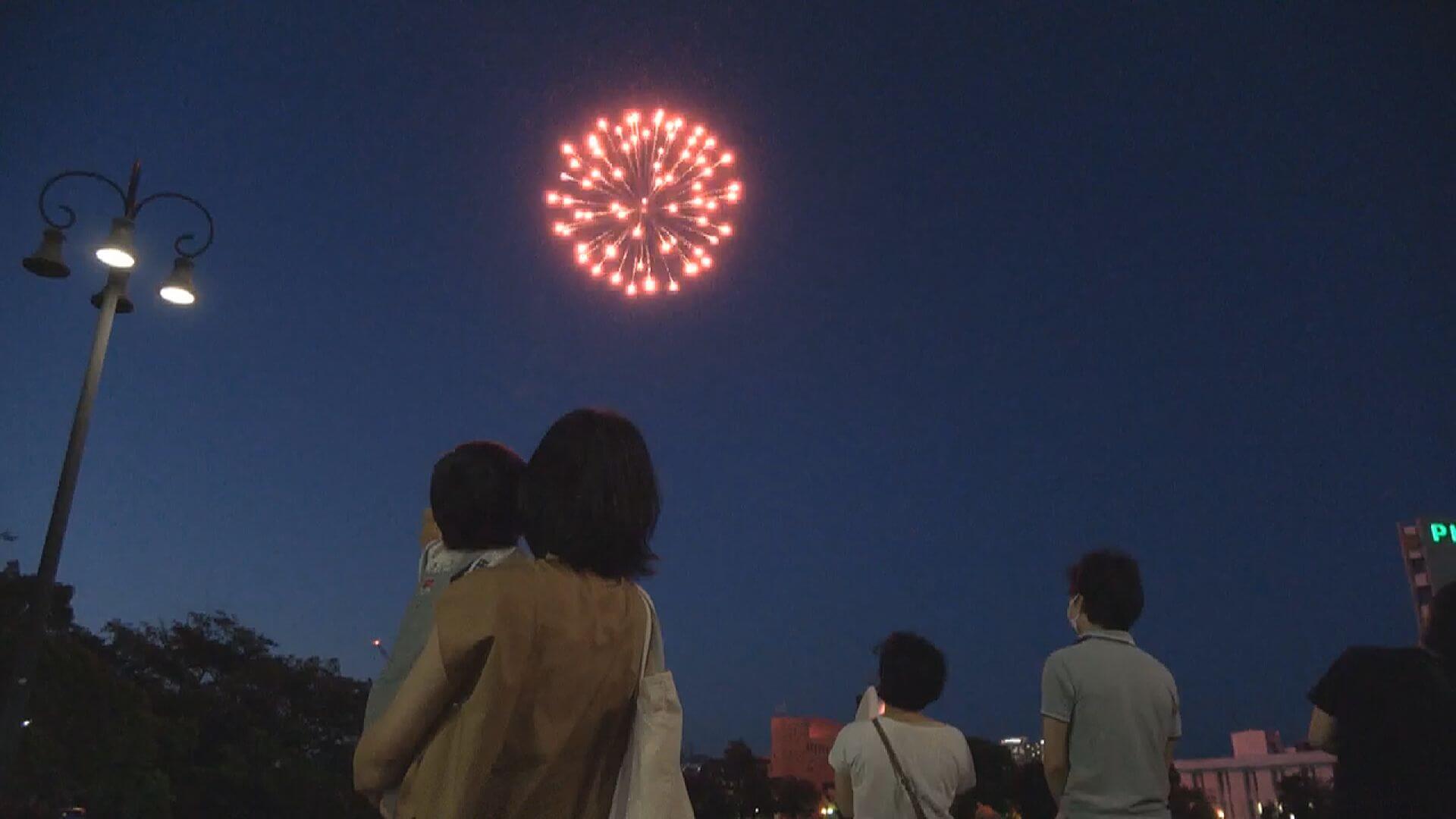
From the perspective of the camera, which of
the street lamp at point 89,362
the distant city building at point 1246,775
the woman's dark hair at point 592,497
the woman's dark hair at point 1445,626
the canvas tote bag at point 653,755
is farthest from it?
the distant city building at point 1246,775

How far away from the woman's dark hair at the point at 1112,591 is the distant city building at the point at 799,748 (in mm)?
89187

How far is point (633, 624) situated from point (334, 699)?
39.0 meters

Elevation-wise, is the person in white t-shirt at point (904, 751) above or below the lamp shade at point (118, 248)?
below

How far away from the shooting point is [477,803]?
1.94m

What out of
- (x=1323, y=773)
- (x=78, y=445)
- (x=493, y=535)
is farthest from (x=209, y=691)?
(x=1323, y=773)

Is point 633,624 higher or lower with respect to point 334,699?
lower

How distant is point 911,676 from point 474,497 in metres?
2.67

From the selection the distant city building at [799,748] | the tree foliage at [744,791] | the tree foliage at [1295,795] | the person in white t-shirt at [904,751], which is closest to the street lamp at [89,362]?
the person in white t-shirt at [904,751]

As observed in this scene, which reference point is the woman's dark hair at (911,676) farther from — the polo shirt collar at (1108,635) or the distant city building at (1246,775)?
the distant city building at (1246,775)

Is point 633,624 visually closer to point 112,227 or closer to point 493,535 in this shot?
point 493,535

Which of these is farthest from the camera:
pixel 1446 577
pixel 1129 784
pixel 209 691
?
pixel 209 691

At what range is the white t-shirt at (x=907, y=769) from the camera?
171 inches

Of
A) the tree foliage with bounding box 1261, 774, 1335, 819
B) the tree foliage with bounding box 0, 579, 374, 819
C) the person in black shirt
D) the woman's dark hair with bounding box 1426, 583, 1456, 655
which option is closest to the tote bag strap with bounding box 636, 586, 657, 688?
the person in black shirt

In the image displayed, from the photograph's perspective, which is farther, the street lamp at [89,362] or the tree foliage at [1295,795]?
the tree foliage at [1295,795]
